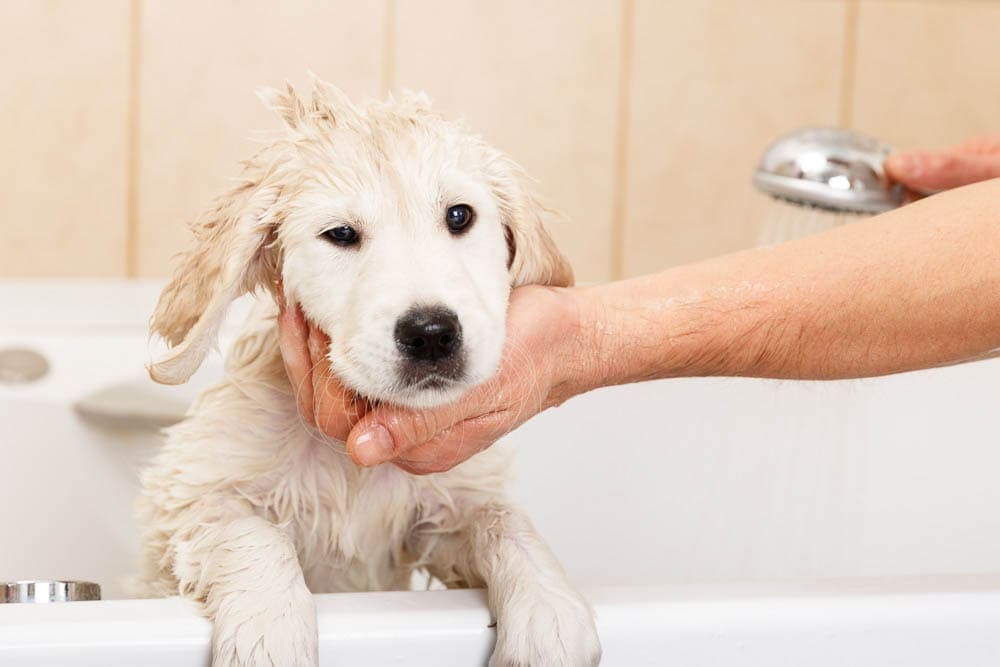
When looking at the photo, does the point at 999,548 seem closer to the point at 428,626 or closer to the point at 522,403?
the point at 522,403

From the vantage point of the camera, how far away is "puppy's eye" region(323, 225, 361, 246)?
118 cm

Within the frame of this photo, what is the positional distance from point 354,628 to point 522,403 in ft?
0.81

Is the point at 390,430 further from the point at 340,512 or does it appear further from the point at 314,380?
the point at 340,512

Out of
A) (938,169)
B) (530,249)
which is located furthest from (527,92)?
(530,249)

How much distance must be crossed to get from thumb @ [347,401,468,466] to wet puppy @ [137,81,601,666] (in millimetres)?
19

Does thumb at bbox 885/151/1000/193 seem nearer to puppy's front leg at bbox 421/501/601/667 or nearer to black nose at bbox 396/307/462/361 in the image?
puppy's front leg at bbox 421/501/601/667

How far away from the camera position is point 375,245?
1147mm

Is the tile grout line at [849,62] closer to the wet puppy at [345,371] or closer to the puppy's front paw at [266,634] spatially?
the wet puppy at [345,371]

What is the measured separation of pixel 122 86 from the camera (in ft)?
7.67

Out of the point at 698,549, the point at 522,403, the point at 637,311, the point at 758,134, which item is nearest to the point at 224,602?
the point at 522,403

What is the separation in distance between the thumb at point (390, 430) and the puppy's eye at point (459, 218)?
0.19 m

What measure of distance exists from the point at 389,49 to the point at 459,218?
1289mm

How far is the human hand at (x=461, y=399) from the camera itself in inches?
43.1

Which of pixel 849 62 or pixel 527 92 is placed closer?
pixel 527 92
